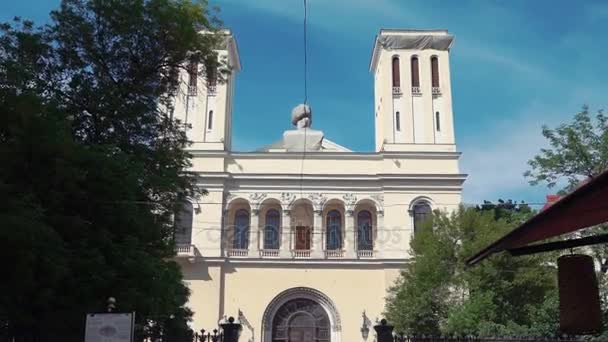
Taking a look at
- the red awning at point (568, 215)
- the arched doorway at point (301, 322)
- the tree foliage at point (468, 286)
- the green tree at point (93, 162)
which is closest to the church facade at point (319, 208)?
the arched doorway at point (301, 322)

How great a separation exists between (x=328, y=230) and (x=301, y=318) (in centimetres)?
483

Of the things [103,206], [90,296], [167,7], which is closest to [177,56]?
[167,7]

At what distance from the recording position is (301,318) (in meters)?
29.3

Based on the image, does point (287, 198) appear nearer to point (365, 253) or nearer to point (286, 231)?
point (286, 231)

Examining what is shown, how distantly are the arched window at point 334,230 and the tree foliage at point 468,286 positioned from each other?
20.8 ft

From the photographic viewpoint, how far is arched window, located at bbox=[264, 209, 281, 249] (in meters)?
31.0

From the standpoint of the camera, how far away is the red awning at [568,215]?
225 centimetres

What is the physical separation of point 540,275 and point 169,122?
13.7m

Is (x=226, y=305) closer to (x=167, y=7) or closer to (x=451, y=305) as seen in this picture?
(x=451, y=305)

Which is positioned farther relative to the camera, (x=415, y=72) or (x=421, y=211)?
(x=415, y=72)

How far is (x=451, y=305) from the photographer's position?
2209 cm

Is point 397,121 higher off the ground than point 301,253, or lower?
higher

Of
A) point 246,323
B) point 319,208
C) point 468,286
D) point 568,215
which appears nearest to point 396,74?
Answer: point 319,208

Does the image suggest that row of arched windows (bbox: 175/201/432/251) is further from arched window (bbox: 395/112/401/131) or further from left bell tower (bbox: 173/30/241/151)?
arched window (bbox: 395/112/401/131)
